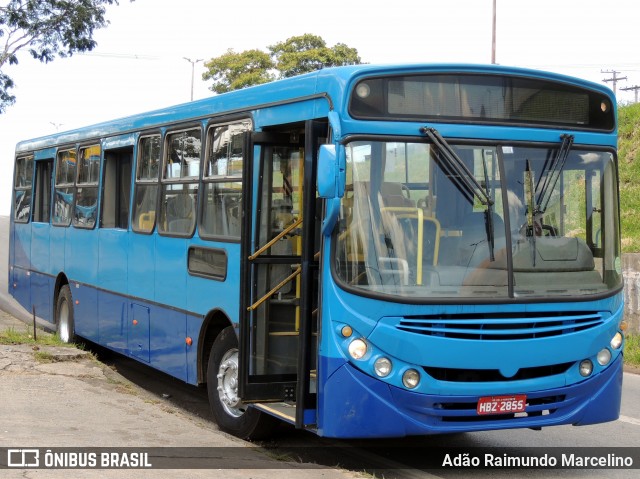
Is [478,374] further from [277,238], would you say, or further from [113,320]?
[113,320]

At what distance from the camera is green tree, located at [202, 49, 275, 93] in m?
58.6

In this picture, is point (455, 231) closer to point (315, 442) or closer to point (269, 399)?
point (269, 399)

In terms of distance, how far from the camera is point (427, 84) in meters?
6.99

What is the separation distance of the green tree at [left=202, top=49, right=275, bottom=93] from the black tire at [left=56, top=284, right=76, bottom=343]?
44.6 m

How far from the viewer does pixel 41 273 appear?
51.2 feet

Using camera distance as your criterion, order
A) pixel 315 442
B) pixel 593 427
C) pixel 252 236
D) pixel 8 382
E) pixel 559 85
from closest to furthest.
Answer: pixel 559 85, pixel 252 236, pixel 315 442, pixel 593 427, pixel 8 382

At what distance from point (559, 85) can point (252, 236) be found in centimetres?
273

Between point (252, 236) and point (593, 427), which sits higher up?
point (252, 236)

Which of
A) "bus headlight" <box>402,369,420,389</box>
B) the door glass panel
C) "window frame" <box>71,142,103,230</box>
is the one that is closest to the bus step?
the door glass panel

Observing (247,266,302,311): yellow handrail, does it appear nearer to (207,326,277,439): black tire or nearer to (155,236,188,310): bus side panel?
(207,326,277,439): black tire

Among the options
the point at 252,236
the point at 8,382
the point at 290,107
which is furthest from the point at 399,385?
the point at 8,382

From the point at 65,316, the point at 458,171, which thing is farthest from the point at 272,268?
the point at 65,316

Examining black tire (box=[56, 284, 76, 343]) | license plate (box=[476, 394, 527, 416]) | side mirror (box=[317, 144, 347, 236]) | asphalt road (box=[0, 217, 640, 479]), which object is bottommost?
asphalt road (box=[0, 217, 640, 479])

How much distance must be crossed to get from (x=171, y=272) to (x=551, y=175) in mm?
4409
